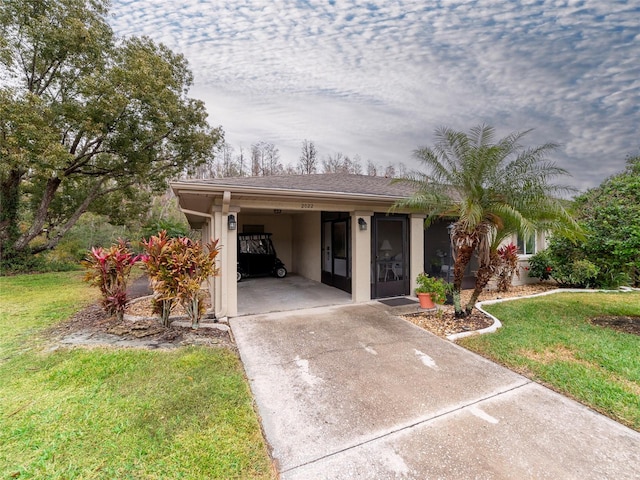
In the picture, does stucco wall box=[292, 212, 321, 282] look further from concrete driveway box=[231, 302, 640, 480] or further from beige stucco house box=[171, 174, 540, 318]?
concrete driveway box=[231, 302, 640, 480]

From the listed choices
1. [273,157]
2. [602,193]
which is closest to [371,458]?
[602,193]

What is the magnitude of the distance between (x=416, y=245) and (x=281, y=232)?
7092 millimetres

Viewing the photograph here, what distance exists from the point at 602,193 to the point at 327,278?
7.30 metres

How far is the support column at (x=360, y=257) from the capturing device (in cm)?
743

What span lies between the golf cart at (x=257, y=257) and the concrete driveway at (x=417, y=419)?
7198 millimetres

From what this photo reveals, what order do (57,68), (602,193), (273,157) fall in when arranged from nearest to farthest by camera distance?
(602,193) → (57,68) → (273,157)

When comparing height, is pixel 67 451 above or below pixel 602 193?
below

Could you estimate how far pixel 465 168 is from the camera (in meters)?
5.59

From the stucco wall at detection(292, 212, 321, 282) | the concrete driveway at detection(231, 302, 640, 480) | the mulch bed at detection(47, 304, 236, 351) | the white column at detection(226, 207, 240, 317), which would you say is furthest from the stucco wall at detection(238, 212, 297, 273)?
the concrete driveway at detection(231, 302, 640, 480)

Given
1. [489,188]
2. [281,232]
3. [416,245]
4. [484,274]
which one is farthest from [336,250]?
[281,232]

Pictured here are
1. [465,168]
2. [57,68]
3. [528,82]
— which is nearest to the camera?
[465,168]

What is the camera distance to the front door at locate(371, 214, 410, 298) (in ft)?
25.6

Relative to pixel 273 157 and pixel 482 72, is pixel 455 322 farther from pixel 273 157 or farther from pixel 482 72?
pixel 273 157

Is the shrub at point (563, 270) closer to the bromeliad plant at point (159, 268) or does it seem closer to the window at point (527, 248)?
the window at point (527, 248)
